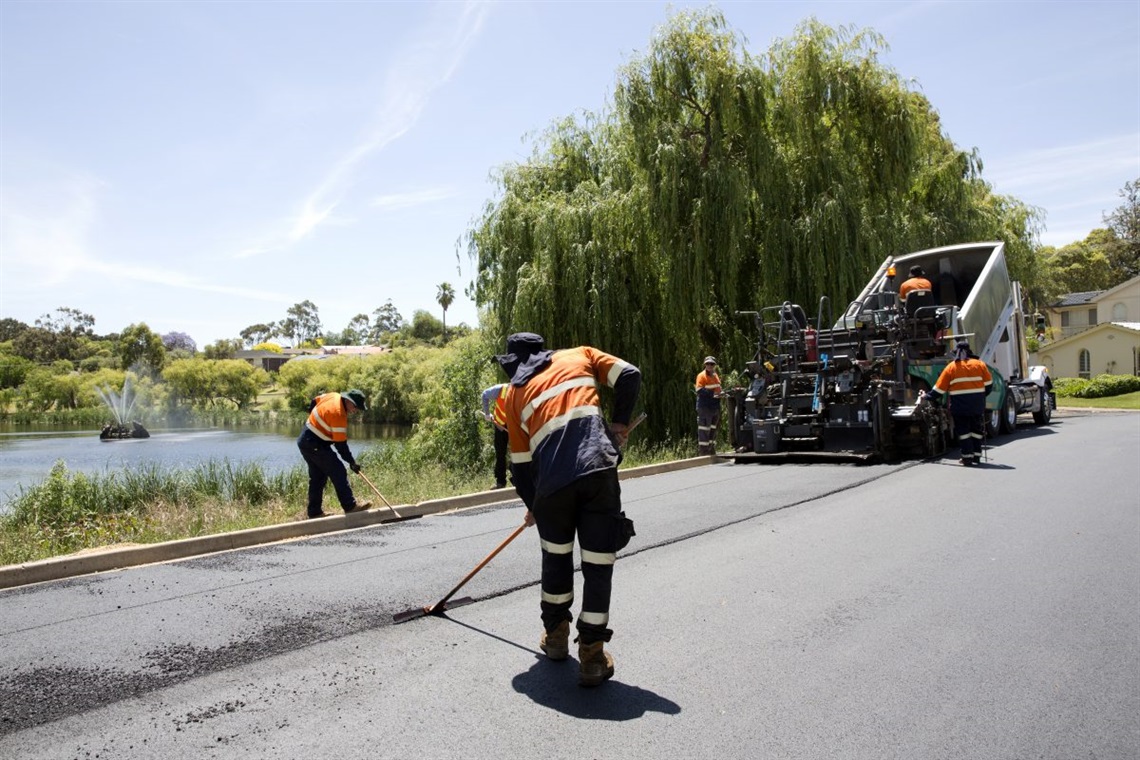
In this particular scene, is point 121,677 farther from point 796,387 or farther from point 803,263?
point 803,263

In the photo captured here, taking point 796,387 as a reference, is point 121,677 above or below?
below

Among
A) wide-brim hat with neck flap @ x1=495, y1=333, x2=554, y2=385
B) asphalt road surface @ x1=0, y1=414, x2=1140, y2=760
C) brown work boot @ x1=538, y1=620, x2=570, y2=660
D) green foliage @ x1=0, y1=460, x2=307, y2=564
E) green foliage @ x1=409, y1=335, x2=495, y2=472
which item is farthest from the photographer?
green foliage @ x1=409, y1=335, x2=495, y2=472

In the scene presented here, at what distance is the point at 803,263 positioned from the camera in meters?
17.4

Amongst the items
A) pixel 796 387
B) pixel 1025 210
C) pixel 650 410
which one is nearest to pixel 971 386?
pixel 796 387

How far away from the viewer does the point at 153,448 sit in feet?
121

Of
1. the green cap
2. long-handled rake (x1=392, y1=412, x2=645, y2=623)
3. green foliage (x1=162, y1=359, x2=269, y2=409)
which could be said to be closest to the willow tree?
the green cap

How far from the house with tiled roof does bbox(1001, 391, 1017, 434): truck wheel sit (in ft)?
75.2

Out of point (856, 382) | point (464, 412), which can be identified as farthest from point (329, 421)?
point (464, 412)

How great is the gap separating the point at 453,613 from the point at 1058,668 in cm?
328

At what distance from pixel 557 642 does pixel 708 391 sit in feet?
36.5

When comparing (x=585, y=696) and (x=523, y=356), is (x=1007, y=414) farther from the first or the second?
(x=585, y=696)

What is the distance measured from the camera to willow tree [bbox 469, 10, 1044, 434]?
17.4 m

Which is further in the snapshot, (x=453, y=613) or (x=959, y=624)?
(x=453, y=613)

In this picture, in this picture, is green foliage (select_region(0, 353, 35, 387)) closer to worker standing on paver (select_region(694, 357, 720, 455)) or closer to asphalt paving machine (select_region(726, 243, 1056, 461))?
worker standing on paver (select_region(694, 357, 720, 455))
